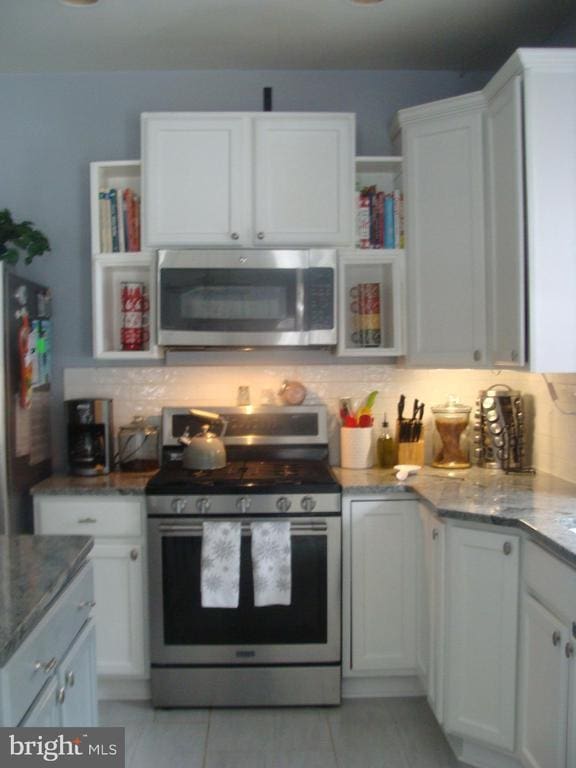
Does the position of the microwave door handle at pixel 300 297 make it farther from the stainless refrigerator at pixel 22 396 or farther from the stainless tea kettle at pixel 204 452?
the stainless refrigerator at pixel 22 396

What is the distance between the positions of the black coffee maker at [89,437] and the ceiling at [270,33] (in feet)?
4.98

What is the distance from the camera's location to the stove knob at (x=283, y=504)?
2600mm

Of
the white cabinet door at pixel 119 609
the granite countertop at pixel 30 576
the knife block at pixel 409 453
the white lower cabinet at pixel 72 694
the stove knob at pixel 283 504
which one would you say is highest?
the knife block at pixel 409 453

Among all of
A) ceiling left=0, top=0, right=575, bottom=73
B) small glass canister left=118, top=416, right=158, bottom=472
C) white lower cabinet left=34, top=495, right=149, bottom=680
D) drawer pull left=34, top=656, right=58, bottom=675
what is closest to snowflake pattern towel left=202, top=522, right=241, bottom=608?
white lower cabinet left=34, top=495, right=149, bottom=680

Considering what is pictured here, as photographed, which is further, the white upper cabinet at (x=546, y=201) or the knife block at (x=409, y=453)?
the knife block at (x=409, y=453)

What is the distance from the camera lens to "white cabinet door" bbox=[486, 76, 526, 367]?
2.31m

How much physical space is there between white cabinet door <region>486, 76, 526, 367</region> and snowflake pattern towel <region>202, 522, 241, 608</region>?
1227 millimetres

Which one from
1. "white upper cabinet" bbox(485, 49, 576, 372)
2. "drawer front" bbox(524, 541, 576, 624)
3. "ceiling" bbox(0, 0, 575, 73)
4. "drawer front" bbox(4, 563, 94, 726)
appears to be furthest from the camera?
"ceiling" bbox(0, 0, 575, 73)

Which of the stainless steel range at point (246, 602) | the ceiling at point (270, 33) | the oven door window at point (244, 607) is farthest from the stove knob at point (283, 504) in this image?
the ceiling at point (270, 33)

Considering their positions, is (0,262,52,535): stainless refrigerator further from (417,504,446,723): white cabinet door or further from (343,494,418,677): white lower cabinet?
(417,504,446,723): white cabinet door

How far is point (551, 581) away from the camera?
1.84 metres

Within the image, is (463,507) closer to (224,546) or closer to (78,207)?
(224,546)

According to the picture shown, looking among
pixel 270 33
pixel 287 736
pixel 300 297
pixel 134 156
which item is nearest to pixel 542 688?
pixel 287 736

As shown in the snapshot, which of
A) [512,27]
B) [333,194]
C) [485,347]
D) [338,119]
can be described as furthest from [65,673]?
[512,27]
